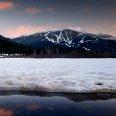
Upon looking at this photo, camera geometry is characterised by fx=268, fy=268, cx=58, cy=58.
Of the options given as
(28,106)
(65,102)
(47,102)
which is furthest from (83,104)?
(28,106)

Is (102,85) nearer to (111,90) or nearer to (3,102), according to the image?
(111,90)

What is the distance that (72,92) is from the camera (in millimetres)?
15625

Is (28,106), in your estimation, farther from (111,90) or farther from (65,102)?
(111,90)

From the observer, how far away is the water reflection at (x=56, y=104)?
1018 cm

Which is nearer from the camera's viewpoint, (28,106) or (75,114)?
(75,114)

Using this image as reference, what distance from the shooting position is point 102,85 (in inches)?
692

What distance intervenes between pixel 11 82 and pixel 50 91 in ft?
12.0

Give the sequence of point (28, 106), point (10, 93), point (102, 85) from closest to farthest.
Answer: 1. point (28, 106)
2. point (10, 93)
3. point (102, 85)

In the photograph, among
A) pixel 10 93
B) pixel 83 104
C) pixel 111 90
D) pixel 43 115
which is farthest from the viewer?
pixel 111 90

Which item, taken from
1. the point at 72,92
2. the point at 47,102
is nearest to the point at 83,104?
the point at 47,102

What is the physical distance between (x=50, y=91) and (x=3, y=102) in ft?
13.4

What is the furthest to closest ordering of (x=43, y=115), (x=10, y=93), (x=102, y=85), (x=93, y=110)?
(x=102, y=85) < (x=10, y=93) < (x=93, y=110) < (x=43, y=115)

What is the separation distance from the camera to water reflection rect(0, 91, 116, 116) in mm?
10177

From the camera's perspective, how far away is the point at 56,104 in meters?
12.0
